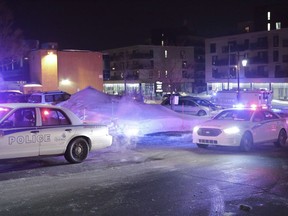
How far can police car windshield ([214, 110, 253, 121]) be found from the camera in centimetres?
1527

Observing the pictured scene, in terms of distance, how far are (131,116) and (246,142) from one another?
8741 mm

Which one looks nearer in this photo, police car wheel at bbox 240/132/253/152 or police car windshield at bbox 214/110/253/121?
police car wheel at bbox 240/132/253/152

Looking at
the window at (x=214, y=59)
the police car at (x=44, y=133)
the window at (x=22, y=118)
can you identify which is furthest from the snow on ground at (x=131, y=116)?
the window at (x=214, y=59)

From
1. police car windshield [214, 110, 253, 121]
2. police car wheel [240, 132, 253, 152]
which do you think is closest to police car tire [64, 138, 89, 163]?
police car wheel [240, 132, 253, 152]

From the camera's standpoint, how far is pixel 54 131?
11.2 meters

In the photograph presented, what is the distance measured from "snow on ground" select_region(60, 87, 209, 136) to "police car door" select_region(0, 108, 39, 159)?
826 cm

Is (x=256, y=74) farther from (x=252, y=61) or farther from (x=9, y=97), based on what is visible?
(x=9, y=97)

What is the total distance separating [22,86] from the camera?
46625 mm

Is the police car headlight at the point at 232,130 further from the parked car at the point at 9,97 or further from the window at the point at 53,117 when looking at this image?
the parked car at the point at 9,97

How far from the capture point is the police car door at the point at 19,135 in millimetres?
10305

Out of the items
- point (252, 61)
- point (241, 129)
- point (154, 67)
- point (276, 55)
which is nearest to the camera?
point (241, 129)

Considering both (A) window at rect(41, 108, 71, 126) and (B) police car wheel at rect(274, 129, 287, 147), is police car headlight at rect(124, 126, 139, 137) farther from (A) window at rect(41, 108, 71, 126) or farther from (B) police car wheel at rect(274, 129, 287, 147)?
(A) window at rect(41, 108, 71, 126)

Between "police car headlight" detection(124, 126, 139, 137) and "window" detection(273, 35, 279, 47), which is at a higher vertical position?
"window" detection(273, 35, 279, 47)

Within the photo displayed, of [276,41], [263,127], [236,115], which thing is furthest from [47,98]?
[276,41]
